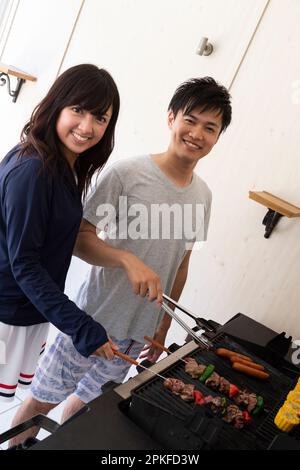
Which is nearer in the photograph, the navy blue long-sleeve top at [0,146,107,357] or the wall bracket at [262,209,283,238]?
the navy blue long-sleeve top at [0,146,107,357]

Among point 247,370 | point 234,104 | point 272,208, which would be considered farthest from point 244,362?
point 234,104

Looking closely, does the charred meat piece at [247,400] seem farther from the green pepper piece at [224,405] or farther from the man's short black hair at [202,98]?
the man's short black hair at [202,98]

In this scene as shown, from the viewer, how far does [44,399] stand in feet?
4.56

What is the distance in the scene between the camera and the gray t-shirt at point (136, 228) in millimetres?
1280

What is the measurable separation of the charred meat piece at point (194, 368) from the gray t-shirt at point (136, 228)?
342 millimetres

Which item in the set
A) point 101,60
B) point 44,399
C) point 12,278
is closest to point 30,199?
point 12,278

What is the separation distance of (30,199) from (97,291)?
492mm

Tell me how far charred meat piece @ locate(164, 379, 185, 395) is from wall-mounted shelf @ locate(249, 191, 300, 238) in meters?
0.88

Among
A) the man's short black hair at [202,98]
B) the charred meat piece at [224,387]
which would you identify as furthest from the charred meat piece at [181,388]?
the man's short black hair at [202,98]

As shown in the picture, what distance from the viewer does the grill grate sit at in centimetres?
85

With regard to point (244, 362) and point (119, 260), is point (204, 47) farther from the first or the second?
point (244, 362)

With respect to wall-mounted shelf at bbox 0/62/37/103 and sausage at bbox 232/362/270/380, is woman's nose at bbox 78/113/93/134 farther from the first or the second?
wall-mounted shelf at bbox 0/62/37/103

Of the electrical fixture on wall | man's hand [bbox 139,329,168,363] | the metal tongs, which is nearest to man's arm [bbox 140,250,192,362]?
man's hand [bbox 139,329,168,363]

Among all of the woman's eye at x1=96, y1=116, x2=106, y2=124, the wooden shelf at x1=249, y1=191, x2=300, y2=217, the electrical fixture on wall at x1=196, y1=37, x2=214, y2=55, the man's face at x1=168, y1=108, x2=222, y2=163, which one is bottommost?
the wooden shelf at x1=249, y1=191, x2=300, y2=217
